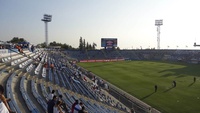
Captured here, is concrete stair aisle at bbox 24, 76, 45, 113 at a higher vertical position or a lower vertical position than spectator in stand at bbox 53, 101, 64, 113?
lower

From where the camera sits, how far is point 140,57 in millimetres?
96250

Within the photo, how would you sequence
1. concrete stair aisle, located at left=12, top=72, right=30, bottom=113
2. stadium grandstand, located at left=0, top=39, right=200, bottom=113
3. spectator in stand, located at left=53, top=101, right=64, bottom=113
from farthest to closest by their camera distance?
stadium grandstand, located at left=0, top=39, right=200, bottom=113 < concrete stair aisle, located at left=12, top=72, right=30, bottom=113 < spectator in stand, located at left=53, top=101, right=64, bottom=113

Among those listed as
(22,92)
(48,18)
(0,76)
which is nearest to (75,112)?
(22,92)

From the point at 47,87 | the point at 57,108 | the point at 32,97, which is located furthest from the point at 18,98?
the point at 47,87

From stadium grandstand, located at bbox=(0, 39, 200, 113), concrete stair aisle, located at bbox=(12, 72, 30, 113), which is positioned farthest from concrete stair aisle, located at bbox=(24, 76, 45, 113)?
concrete stair aisle, located at bbox=(12, 72, 30, 113)

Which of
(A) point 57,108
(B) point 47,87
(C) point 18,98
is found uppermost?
(A) point 57,108

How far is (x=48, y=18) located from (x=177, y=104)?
7394 cm

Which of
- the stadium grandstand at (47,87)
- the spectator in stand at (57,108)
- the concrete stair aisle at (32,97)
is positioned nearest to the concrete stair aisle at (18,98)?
the stadium grandstand at (47,87)

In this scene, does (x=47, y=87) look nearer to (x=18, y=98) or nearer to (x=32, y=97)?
(x=32, y=97)

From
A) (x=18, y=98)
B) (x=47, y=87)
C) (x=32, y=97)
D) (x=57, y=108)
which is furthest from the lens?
(x=47, y=87)

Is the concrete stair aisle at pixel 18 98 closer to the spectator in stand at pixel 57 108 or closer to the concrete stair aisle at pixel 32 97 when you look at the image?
the concrete stair aisle at pixel 32 97

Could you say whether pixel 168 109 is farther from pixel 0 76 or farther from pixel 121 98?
pixel 0 76

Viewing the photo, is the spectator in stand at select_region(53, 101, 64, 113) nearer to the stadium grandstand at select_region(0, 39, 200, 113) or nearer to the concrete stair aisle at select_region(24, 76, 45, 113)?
the stadium grandstand at select_region(0, 39, 200, 113)

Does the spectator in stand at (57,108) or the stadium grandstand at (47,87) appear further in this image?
the stadium grandstand at (47,87)
